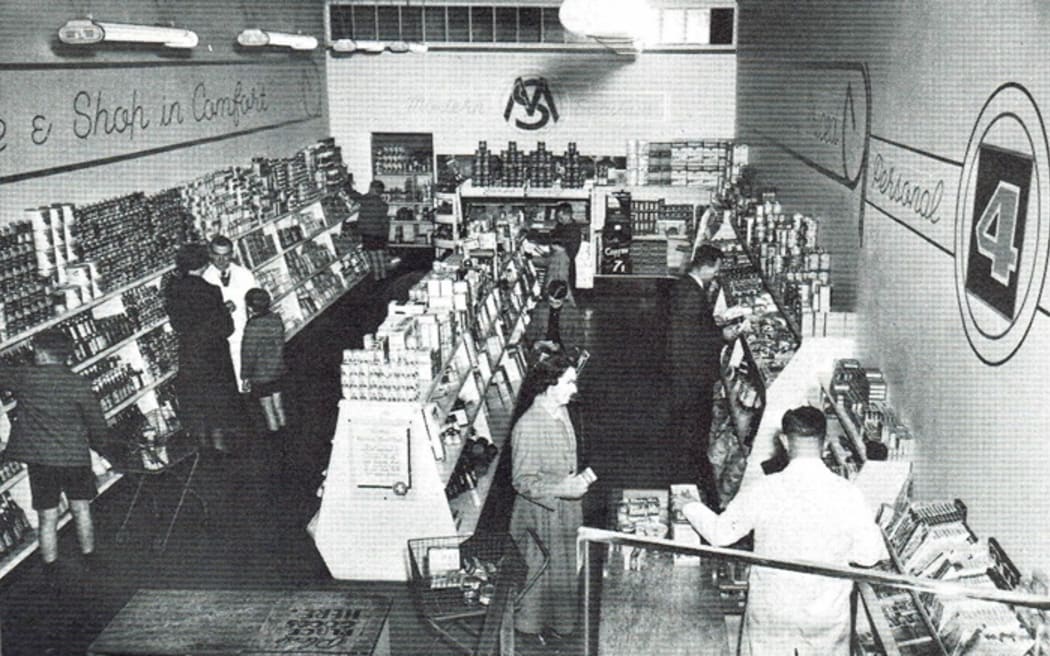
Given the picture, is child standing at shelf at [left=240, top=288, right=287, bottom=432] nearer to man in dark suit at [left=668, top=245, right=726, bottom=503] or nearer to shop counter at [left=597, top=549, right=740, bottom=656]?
man in dark suit at [left=668, top=245, right=726, bottom=503]

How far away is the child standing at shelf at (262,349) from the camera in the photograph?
8.51m

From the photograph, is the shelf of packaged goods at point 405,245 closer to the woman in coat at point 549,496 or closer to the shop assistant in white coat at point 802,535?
the woman in coat at point 549,496

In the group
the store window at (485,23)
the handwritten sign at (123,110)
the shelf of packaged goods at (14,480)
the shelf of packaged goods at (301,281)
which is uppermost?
the store window at (485,23)

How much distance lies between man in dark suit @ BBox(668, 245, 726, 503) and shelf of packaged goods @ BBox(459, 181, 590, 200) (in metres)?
7.69

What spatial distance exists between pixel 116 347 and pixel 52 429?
2099 millimetres

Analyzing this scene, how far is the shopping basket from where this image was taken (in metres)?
4.93

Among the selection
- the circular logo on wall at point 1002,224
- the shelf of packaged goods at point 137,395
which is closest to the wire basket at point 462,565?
the circular logo on wall at point 1002,224

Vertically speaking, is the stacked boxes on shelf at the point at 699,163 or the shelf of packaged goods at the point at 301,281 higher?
the stacked boxes on shelf at the point at 699,163

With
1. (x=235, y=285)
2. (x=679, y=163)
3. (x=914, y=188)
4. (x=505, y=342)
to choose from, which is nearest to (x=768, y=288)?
(x=505, y=342)

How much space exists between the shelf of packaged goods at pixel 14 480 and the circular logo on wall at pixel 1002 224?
20.5 ft

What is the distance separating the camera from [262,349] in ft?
28.3

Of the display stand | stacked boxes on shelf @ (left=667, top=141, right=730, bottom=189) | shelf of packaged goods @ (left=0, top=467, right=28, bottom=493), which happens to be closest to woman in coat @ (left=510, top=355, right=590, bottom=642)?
the display stand

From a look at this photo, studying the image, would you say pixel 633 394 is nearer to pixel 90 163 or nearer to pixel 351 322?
pixel 351 322

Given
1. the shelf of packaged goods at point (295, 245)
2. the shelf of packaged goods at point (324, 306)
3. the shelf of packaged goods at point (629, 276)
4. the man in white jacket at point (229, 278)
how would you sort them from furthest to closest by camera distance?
the shelf of packaged goods at point (629, 276) < the shelf of packaged goods at point (324, 306) < the shelf of packaged goods at point (295, 245) < the man in white jacket at point (229, 278)
